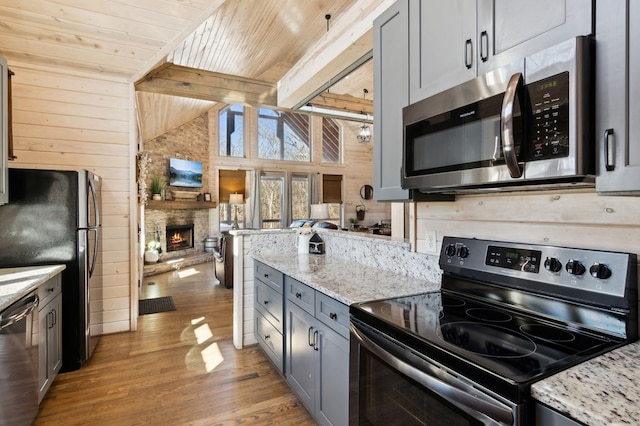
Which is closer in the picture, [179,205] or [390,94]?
[390,94]

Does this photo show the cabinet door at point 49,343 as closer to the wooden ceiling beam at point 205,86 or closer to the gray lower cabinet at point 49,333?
the gray lower cabinet at point 49,333

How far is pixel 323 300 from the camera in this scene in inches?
69.4

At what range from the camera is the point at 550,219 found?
1.27m

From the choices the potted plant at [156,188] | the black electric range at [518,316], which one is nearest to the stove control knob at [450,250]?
the black electric range at [518,316]

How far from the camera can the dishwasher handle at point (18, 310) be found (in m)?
1.54

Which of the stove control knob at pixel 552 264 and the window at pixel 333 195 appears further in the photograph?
the window at pixel 333 195

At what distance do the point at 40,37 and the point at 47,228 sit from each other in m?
1.64

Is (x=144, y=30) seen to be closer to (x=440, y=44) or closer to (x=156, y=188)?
(x=440, y=44)

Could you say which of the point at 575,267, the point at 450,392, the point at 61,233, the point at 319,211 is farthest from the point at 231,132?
the point at 450,392

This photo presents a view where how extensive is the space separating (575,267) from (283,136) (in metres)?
8.75

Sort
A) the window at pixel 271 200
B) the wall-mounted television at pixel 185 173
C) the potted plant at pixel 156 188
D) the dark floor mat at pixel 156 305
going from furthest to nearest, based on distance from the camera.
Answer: the window at pixel 271 200, the wall-mounted television at pixel 185 173, the potted plant at pixel 156 188, the dark floor mat at pixel 156 305

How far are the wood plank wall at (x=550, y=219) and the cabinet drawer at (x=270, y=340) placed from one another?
1.36 meters

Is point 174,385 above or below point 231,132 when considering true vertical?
below

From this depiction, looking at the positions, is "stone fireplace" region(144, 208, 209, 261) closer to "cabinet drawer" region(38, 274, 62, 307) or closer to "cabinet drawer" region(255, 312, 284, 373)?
"cabinet drawer" region(38, 274, 62, 307)
